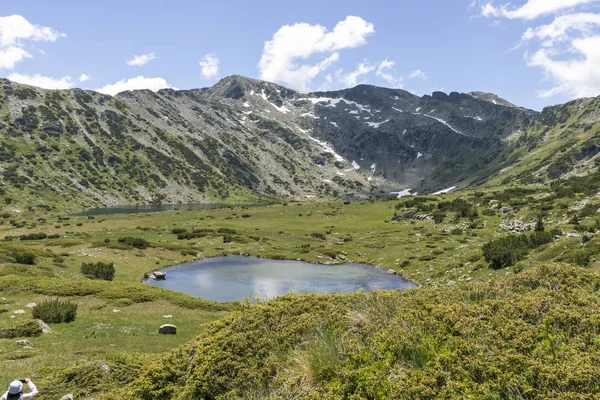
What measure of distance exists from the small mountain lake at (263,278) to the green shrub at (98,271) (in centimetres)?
528

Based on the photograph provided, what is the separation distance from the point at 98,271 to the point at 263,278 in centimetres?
2153

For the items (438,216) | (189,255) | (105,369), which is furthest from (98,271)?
(438,216)

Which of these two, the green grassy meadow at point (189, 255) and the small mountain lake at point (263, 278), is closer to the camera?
the green grassy meadow at point (189, 255)

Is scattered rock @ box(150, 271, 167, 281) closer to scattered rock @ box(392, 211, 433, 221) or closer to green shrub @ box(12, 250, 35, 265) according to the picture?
green shrub @ box(12, 250, 35, 265)

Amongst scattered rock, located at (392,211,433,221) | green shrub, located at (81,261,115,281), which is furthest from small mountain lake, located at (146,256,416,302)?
scattered rock, located at (392,211,433,221)

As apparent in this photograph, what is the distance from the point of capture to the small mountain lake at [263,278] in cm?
4628

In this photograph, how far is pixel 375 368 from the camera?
785cm

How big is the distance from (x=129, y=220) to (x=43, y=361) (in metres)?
97.4

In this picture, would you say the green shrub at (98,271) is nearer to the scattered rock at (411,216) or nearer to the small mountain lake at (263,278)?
the small mountain lake at (263,278)

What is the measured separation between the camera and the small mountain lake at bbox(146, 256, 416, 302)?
152 ft

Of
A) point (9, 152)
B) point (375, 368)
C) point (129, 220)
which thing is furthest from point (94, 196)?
point (375, 368)

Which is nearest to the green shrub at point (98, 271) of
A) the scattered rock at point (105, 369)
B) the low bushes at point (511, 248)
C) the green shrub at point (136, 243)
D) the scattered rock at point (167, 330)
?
the green shrub at point (136, 243)

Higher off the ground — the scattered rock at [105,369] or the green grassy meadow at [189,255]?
the scattered rock at [105,369]

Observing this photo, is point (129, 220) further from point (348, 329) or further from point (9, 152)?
point (9, 152)
